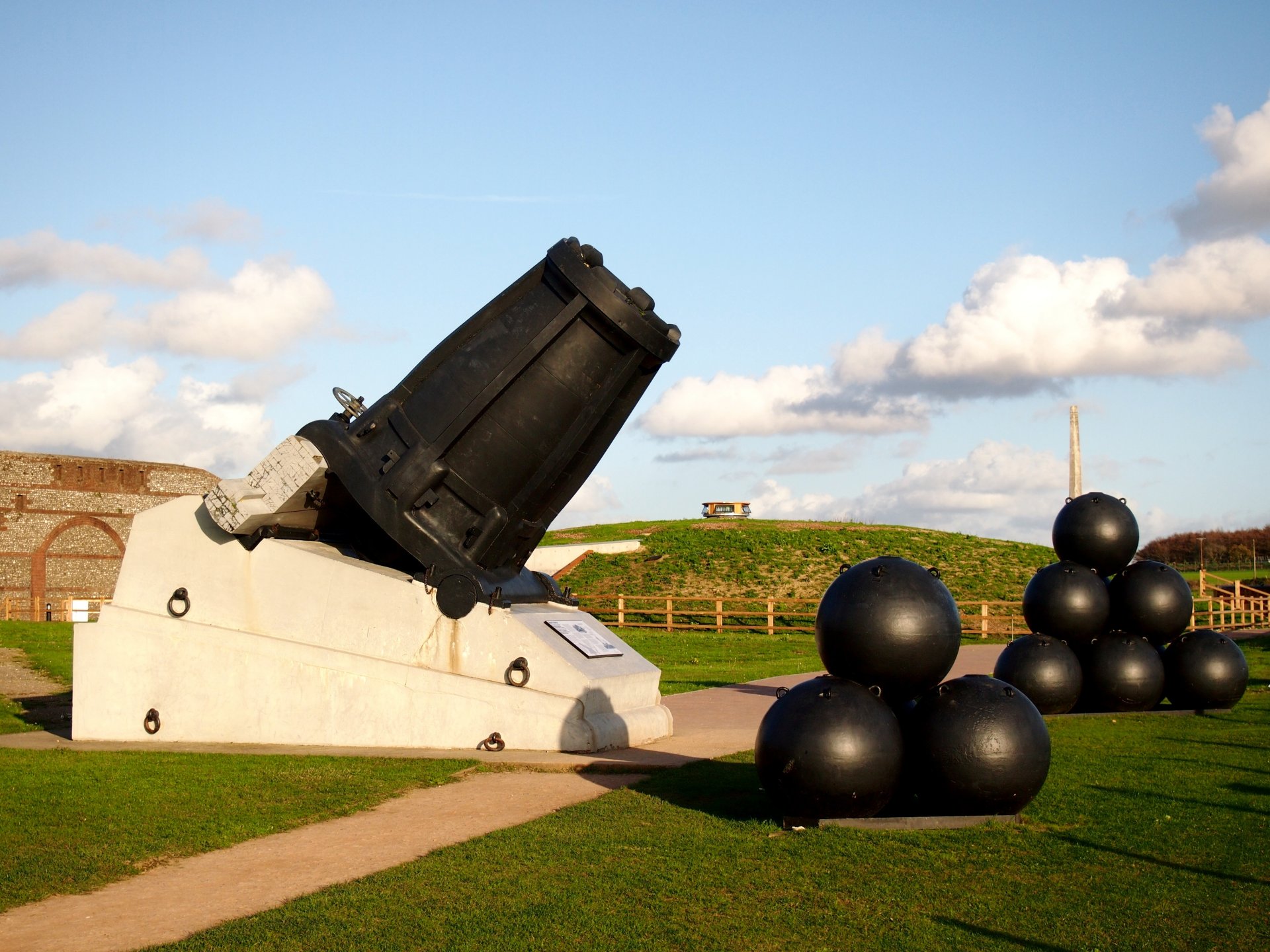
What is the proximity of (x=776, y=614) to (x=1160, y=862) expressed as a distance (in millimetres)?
22252

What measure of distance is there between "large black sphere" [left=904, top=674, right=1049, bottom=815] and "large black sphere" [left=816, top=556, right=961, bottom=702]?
0.74ft

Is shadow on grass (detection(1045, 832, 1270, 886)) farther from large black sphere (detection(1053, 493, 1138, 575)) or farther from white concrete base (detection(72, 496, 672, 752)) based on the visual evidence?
large black sphere (detection(1053, 493, 1138, 575))

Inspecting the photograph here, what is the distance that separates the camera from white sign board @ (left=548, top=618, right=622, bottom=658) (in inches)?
438

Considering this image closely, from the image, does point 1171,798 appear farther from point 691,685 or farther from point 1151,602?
point 691,685

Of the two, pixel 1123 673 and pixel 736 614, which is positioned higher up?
pixel 736 614

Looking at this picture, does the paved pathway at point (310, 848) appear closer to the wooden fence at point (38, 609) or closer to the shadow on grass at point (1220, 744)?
the shadow on grass at point (1220, 744)

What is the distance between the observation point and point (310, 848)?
22.8 ft

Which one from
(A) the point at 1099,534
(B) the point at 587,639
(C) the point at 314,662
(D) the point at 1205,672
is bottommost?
(D) the point at 1205,672

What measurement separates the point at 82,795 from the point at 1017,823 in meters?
6.52

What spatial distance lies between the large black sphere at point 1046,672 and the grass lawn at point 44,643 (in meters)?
13.6

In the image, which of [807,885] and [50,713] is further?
[50,713]

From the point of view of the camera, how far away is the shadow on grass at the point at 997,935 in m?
4.85

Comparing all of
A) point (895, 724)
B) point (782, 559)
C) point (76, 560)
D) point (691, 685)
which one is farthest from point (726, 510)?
point (895, 724)

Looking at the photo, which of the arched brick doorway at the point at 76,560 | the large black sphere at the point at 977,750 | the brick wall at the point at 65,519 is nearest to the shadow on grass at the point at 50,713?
the large black sphere at the point at 977,750
